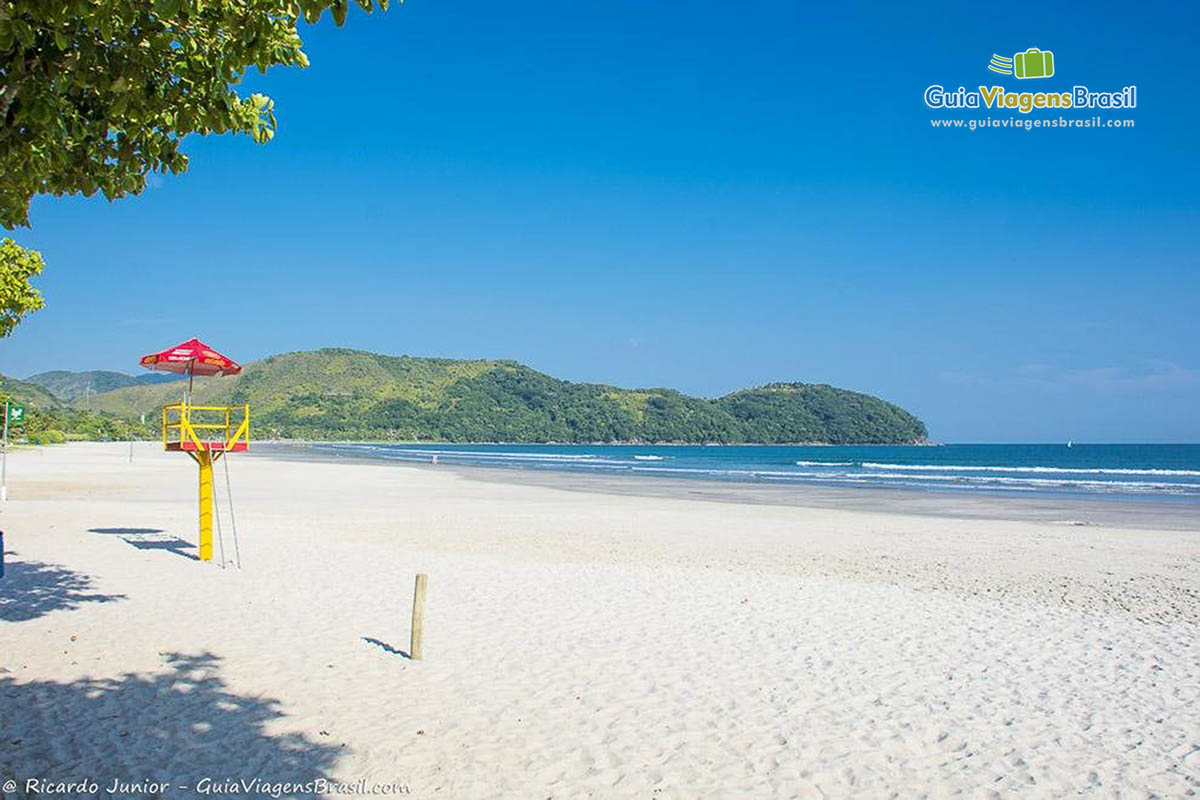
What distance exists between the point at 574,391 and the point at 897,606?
189 meters

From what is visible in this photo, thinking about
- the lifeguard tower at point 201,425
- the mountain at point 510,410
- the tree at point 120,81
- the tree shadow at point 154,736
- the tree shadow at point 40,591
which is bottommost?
the tree shadow at point 154,736

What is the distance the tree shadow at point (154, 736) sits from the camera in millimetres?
4867

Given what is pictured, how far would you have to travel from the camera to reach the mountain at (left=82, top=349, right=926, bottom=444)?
167 metres

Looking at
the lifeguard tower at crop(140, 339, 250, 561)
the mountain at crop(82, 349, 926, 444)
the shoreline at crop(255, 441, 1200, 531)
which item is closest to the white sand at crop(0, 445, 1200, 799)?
the lifeguard tower at crop(140, 339, 250, 561)

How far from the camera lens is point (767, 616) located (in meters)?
9.41

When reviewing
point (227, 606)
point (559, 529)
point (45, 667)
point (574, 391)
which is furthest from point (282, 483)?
point (574, 391)

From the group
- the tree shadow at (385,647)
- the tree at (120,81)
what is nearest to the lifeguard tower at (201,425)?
the tree shadow at (385,647)

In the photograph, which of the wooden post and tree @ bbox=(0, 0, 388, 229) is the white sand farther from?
tree @ bbox=(0, 0, 388, 229)

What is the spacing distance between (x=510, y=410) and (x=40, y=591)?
571ft

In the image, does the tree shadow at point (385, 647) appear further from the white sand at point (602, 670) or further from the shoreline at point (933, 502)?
the shoreline at point (933, 502)

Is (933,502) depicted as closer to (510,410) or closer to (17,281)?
(17,281)

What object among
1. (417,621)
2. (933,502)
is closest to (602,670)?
(417,621)

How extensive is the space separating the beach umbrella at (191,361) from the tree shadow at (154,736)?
6.24 meters

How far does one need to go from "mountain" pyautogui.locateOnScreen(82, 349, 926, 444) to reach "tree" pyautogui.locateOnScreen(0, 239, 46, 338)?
144112 millimetres
